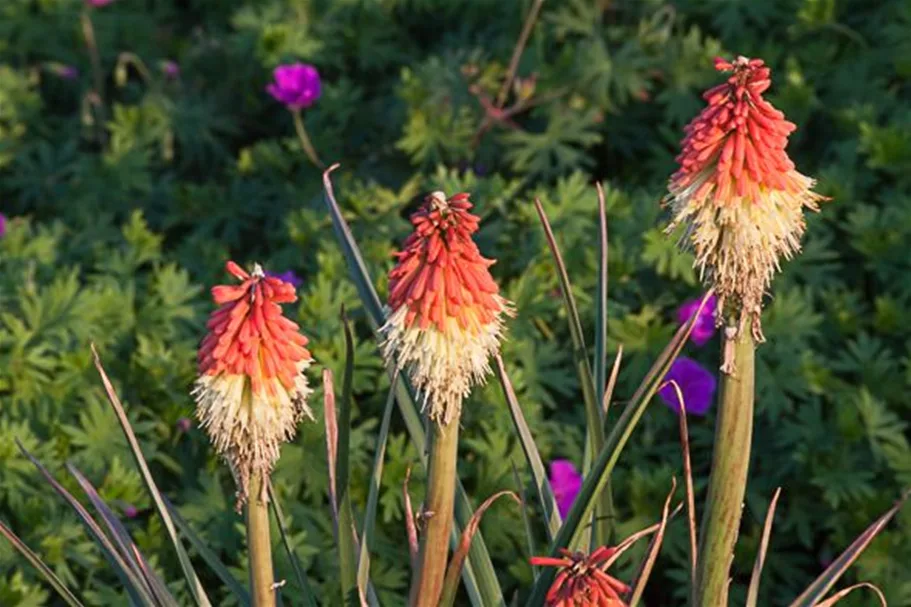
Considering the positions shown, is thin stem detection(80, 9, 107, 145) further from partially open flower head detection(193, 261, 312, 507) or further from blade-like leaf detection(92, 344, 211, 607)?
partially open flower head detection(193, 261, 312, 507)

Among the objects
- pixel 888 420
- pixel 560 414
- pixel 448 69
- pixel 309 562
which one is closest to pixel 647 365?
pixel 560 414

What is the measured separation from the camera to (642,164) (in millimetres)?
5113

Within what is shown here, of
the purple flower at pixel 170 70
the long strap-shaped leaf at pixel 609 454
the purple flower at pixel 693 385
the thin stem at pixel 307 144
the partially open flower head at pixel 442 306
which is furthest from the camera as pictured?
the purple flower at pixel 170 70

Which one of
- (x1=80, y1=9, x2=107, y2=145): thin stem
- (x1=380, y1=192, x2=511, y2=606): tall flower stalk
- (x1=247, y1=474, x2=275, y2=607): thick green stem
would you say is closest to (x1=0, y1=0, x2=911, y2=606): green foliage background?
(x1=80, y1=9, x2=107, y2=145): thin stem

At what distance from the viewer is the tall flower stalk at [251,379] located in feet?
6.81

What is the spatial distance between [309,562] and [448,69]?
6.82 ft

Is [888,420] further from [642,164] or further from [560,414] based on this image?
[642,164]

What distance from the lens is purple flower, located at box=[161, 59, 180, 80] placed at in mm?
5590

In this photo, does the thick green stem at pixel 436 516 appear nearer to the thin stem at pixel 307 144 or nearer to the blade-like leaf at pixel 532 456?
the blade-like leaf at pixel 532 456

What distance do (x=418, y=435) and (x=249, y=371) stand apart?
0.47 metres

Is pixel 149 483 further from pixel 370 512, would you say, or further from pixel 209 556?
pixel 370 512

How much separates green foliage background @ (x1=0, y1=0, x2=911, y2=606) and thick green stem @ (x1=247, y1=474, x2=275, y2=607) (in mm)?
1110

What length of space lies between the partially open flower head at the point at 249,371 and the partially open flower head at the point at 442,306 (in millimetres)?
149

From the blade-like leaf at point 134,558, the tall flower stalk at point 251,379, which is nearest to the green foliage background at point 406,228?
the blade-like leaf at point 134,558
